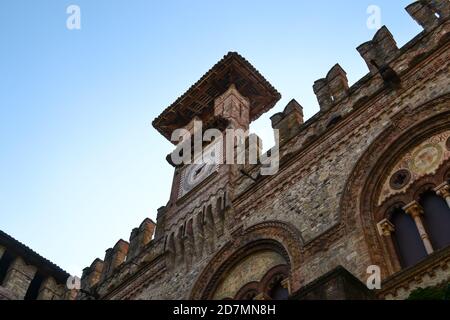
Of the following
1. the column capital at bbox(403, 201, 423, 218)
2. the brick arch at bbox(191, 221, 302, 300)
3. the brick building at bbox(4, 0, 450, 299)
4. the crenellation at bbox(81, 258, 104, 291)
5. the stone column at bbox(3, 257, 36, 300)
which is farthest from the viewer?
the stone column at bbox(3, 257, 36, 300)

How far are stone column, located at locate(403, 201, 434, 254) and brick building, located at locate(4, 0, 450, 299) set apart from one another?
0.06 ft

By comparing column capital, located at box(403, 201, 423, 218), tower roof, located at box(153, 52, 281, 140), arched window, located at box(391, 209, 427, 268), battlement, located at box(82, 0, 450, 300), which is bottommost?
arched window, located at box(391, 209, 427, 268)

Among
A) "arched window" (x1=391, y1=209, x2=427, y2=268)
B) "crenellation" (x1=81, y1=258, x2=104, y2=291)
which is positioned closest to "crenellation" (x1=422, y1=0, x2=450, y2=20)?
"arched window" (x1=391, y1=209, x2=427, y2=268)

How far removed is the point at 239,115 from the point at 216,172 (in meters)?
2.75

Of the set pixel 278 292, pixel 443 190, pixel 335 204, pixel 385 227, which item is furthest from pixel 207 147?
pixel 443 190

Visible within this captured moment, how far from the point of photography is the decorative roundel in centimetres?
944

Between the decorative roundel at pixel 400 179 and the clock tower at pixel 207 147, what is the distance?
3.91 m

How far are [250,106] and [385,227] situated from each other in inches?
360

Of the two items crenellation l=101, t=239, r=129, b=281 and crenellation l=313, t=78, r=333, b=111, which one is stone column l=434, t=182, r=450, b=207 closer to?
crenellation l=313, t=78, r=333, b=111

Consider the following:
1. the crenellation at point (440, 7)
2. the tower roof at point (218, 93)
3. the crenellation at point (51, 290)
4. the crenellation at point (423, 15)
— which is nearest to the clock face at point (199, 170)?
the tower roof at point (218, 93)

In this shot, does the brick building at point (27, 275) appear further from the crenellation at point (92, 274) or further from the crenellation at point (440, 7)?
the crenellation at point (440, 7)

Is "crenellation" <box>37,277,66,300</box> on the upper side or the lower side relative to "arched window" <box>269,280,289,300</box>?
upper
